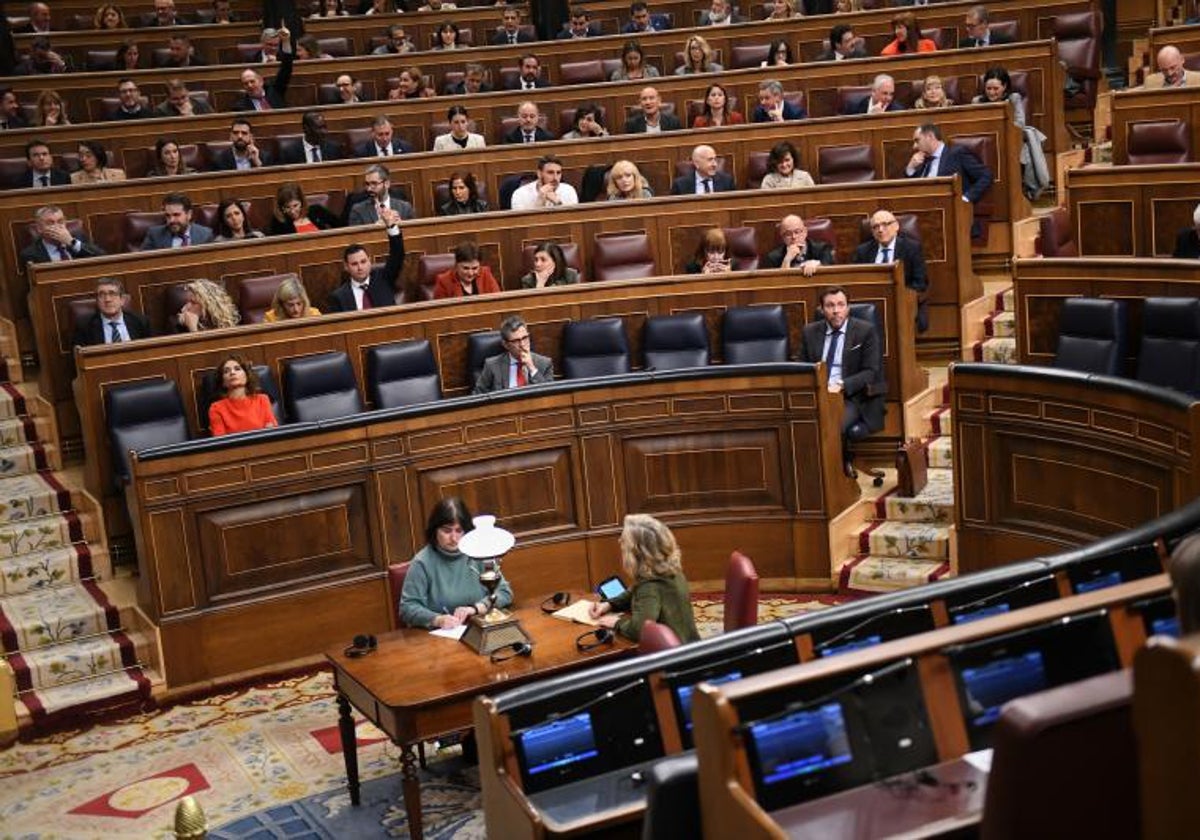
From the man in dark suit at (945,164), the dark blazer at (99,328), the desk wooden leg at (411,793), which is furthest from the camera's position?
the man in dark suit at (945,164)

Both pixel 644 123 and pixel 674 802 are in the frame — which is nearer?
pixel 674 802

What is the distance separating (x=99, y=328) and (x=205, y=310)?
46 centimetres

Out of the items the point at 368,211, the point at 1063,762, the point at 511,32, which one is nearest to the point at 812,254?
the point at 368,211

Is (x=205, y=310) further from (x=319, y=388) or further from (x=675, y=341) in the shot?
(x=675, y=341)

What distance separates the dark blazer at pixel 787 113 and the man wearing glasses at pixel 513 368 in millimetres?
2863

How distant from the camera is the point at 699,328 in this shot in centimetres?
732

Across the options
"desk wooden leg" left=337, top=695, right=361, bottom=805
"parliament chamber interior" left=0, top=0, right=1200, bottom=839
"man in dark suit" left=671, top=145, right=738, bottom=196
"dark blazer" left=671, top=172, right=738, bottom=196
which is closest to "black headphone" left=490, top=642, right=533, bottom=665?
"parliament chamber interior" left=0, top=0, right=1200, bottom=839

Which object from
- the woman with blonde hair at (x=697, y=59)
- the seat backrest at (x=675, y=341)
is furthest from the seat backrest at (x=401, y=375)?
the woman with blonde hair at (x=697, y=59)

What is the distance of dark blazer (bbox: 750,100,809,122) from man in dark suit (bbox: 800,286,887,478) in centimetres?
242

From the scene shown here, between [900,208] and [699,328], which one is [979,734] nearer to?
[699,328]

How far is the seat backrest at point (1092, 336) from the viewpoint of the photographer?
6.35 meters

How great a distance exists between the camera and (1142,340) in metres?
6.32

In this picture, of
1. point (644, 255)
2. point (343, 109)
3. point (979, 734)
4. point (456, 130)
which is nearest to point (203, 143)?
point (343, 109)

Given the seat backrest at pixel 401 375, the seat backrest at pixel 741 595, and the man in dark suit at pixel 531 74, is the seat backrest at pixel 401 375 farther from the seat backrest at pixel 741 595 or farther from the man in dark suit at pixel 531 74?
the man in dark suit at pixel 531 74
